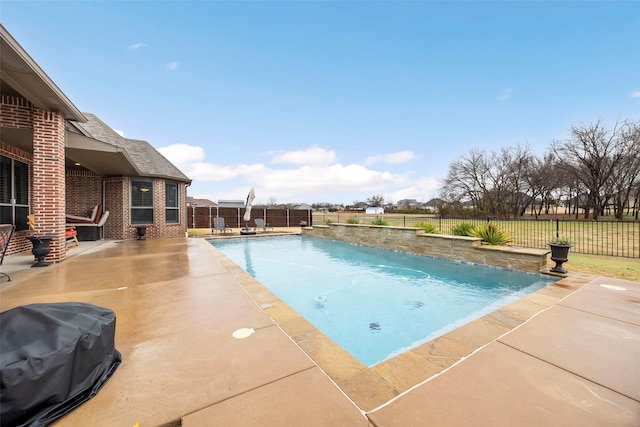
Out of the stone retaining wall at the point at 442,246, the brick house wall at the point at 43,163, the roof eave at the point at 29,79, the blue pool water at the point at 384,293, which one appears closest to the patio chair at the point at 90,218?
the brick house wall at the point at 43,163

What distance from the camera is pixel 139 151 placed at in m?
12.1

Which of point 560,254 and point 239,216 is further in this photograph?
point 239,216

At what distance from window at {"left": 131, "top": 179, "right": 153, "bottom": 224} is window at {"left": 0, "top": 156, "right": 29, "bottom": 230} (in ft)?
12.3

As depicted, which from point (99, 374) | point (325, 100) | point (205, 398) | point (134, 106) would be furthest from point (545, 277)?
point (134, 106)

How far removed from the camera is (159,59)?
32.7 ft

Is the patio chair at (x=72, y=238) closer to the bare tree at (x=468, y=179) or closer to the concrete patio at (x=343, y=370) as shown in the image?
the concrete patio at (x=343, y=370)

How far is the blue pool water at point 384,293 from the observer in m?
3.65

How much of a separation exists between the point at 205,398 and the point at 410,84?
14983 mm

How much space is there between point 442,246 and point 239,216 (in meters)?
15.9

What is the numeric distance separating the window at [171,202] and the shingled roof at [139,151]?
17.7 inches

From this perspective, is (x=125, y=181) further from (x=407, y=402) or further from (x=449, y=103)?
(x=449, y=103)

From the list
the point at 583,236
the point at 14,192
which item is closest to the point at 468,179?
the point at 583,236

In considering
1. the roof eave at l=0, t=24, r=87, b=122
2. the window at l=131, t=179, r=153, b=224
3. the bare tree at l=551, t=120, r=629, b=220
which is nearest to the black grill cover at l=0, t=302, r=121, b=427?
the roof eave at l=0, t=24, r=87, b=122

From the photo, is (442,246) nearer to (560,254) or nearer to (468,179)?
(560,254)
